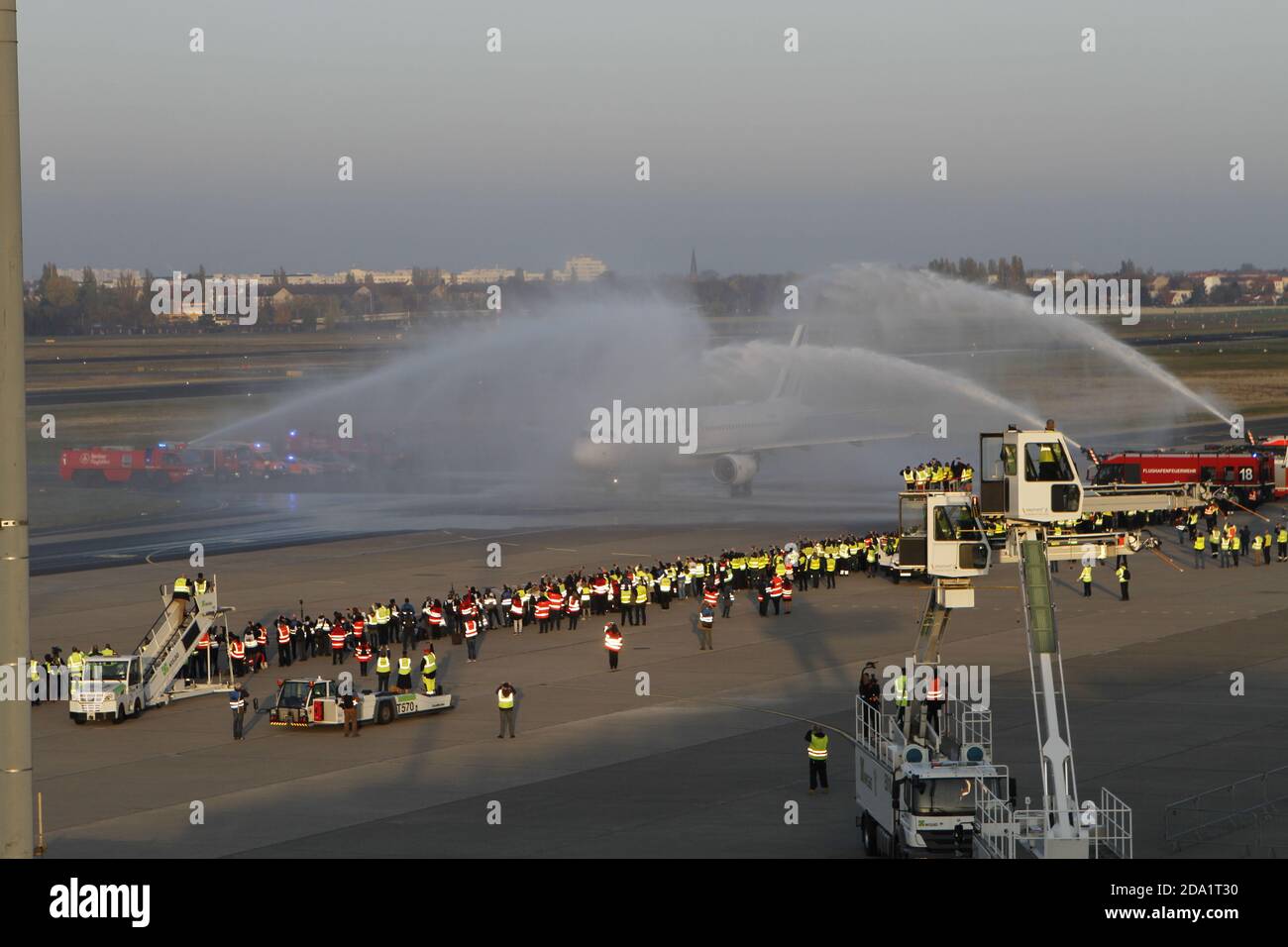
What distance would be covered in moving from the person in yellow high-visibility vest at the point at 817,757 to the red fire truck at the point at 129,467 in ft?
250

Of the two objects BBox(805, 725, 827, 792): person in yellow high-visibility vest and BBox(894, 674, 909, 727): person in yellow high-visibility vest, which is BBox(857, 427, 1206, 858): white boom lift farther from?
BBox(805, 725, 827, 792): person in yellow high-visibility vest

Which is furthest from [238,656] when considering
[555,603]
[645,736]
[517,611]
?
[645,736]

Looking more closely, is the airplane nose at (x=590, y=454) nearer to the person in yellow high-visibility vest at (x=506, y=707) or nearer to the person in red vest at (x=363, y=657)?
the person in red vest at (x=363, y=657)

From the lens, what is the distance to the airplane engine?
3504 inches

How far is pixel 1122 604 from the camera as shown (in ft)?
182

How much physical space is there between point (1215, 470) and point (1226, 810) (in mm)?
56665

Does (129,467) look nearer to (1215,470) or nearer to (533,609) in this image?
(533,609)

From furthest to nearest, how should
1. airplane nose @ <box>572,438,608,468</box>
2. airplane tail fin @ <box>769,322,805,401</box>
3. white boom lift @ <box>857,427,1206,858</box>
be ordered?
airplane tail fin @ <box>769,322,805,401</box> < airplane nose @ <box>572,438,608,468</box> < white boom lift @ <box>857,427,1206,858</box>

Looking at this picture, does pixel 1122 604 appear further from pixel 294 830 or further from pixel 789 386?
pixel 789 386

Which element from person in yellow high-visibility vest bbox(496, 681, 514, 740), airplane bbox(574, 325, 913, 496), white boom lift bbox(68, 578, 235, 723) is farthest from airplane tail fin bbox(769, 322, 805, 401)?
person in yellow high-visibility vest bbox(496, 681, 514, 740)

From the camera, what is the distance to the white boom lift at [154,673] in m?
38.0

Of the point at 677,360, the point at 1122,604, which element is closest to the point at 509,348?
the point at 677,360

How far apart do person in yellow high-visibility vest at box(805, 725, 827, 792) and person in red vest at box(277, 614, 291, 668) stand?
19671 mm
